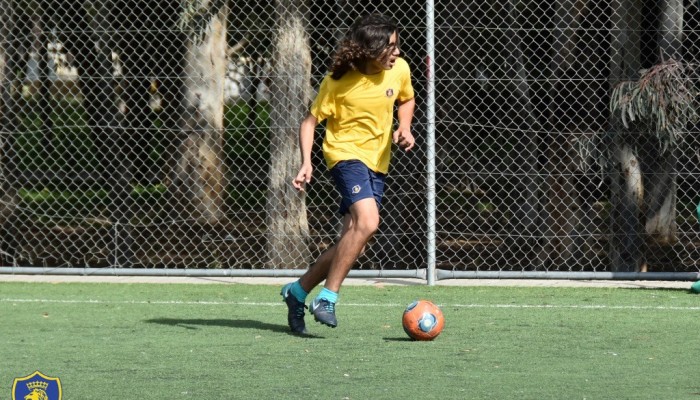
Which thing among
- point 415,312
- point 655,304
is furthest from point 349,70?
point 655,304

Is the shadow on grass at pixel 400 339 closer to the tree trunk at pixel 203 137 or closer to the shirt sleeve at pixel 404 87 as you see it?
the shirt sleeve at pixel 404 87

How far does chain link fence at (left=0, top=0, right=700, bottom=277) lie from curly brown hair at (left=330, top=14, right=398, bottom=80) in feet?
9.52

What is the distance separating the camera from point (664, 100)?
33.0 feet

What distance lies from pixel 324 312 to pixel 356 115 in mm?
1095

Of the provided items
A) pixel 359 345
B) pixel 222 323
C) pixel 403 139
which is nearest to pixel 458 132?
pixel 222 323

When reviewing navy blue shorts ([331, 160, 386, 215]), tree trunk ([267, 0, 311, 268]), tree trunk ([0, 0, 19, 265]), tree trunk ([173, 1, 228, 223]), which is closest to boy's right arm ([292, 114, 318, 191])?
navy blue shorts ([331, 160, 386, 215])

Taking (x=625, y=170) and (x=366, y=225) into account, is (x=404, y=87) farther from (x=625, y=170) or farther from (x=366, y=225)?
(x=625, y=170)

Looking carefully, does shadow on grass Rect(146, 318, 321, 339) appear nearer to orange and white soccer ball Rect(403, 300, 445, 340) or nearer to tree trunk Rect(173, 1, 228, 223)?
orange and white soccer ball Rect(403, 300, 445, 340)

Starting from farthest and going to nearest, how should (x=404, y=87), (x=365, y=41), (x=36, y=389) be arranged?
(x=404, y=87)
(x=365, y=41)
(x=36, y=389)

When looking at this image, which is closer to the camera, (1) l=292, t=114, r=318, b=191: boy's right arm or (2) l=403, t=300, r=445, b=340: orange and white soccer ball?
(2) l=403, t=300, r=445, b=340: orange and white soccer ball

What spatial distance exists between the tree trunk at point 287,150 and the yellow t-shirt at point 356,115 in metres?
3.90

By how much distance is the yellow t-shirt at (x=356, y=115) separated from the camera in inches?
277

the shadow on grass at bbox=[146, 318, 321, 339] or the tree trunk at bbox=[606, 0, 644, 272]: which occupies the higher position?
the tree trunk at bbox=[606, 0, 644, 272]

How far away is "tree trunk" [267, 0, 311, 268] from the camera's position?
11055 millimetres
